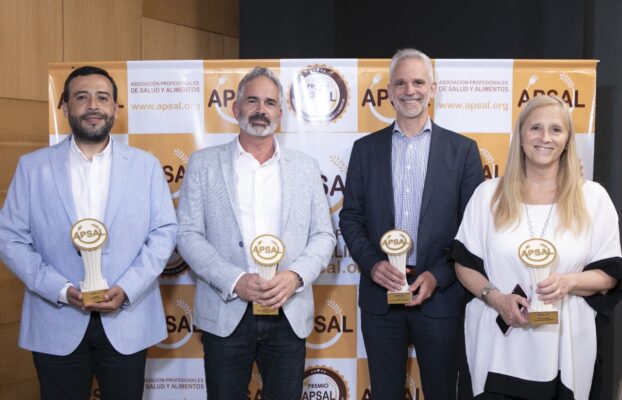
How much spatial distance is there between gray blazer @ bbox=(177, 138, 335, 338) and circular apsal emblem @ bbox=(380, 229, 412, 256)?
0.23 meters

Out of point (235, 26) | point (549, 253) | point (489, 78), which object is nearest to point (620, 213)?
point (489, 78)

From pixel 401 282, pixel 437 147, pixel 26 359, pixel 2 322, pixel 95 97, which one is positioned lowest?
pixel 26 359

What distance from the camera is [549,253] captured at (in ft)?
6.65

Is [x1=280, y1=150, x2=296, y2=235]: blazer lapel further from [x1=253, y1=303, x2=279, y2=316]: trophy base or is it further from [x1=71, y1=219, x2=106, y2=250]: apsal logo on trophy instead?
[x1=71, y1=219, x2=106, y2=250]: apsal logo on trophy

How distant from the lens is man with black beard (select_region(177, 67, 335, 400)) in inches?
93.4

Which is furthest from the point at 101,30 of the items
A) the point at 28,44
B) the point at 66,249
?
the point at 66,249

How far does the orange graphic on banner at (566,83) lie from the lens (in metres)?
2.97

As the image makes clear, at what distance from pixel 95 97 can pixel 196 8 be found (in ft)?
8.62

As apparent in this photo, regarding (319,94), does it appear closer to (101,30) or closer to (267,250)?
(267,250)

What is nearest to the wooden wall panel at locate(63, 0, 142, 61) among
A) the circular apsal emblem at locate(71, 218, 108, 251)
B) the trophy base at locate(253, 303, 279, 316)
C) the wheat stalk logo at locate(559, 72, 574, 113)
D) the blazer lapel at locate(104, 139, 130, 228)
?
the blazer lapel at locate(104, 139, 130, 228)

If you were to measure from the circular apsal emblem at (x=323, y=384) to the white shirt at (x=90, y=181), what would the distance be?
1346 mm

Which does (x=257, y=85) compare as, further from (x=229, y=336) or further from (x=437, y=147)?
(x=229, y=336)

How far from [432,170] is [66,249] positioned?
145 cm

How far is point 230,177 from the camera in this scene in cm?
246
